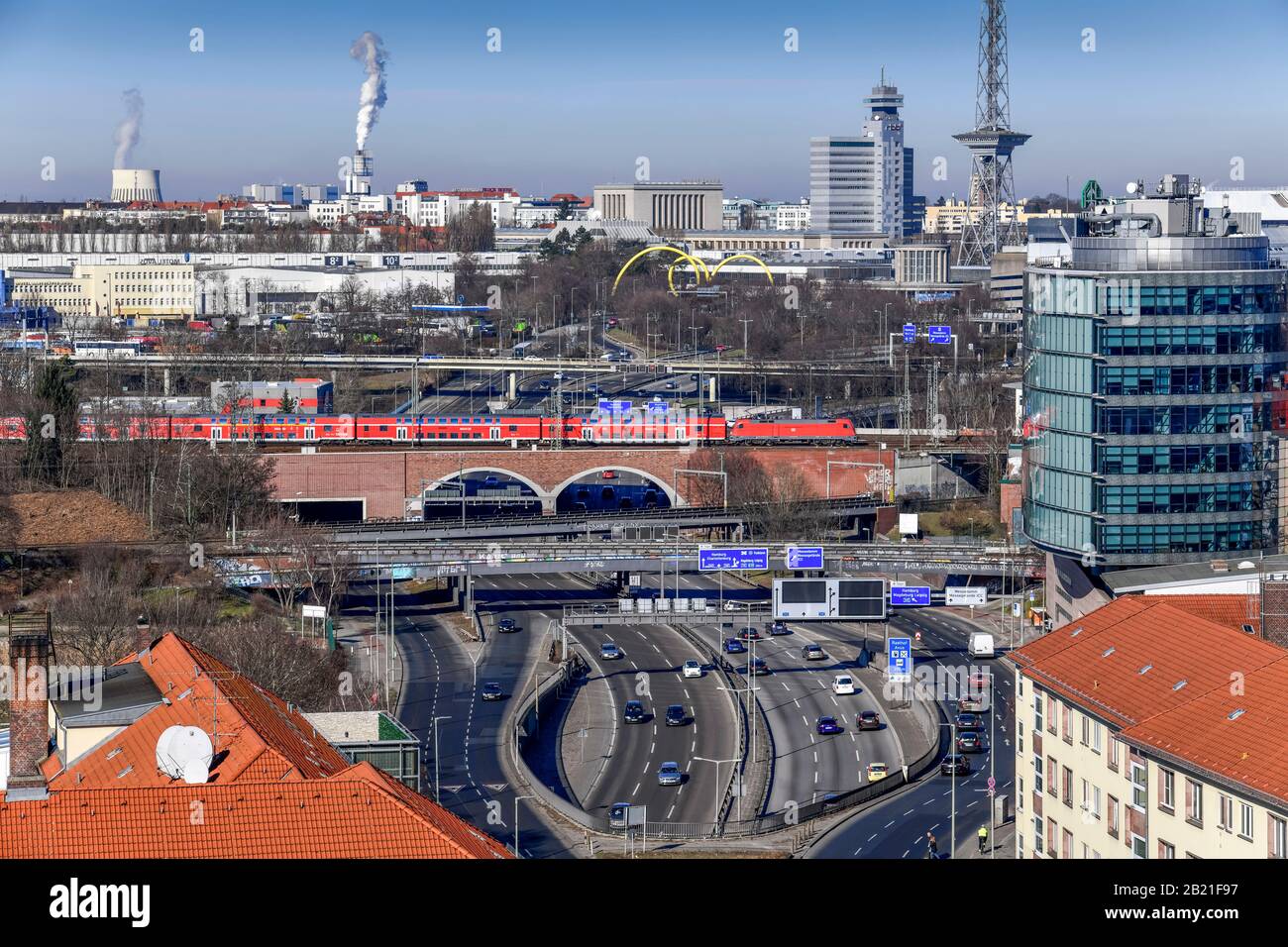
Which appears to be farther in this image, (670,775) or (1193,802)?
(670,775)

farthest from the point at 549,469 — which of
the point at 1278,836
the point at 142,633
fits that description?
the point at 1278,836

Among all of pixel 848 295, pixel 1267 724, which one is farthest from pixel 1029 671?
pixel 848 295

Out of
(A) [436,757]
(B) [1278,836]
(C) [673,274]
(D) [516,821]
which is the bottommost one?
(A) [436,757]

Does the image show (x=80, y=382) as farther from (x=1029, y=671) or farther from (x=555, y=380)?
(x=1029, y=671)

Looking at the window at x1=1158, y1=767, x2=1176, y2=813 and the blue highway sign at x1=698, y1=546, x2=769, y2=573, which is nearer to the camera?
the window at x1=1158, y1=767, x2=1176, y2=813

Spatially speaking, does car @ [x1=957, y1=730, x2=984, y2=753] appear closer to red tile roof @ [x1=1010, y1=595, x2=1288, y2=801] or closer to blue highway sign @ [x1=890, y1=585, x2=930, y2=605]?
blue highway sign @ [x1=890, y1=585, x2=930, y2=605]

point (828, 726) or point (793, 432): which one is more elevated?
point (793, 432)

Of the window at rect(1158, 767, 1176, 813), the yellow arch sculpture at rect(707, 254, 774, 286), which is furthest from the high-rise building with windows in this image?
the window at rect(1158, 767, 1176, 813)

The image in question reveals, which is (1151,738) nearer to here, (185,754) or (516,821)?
(185,754)
